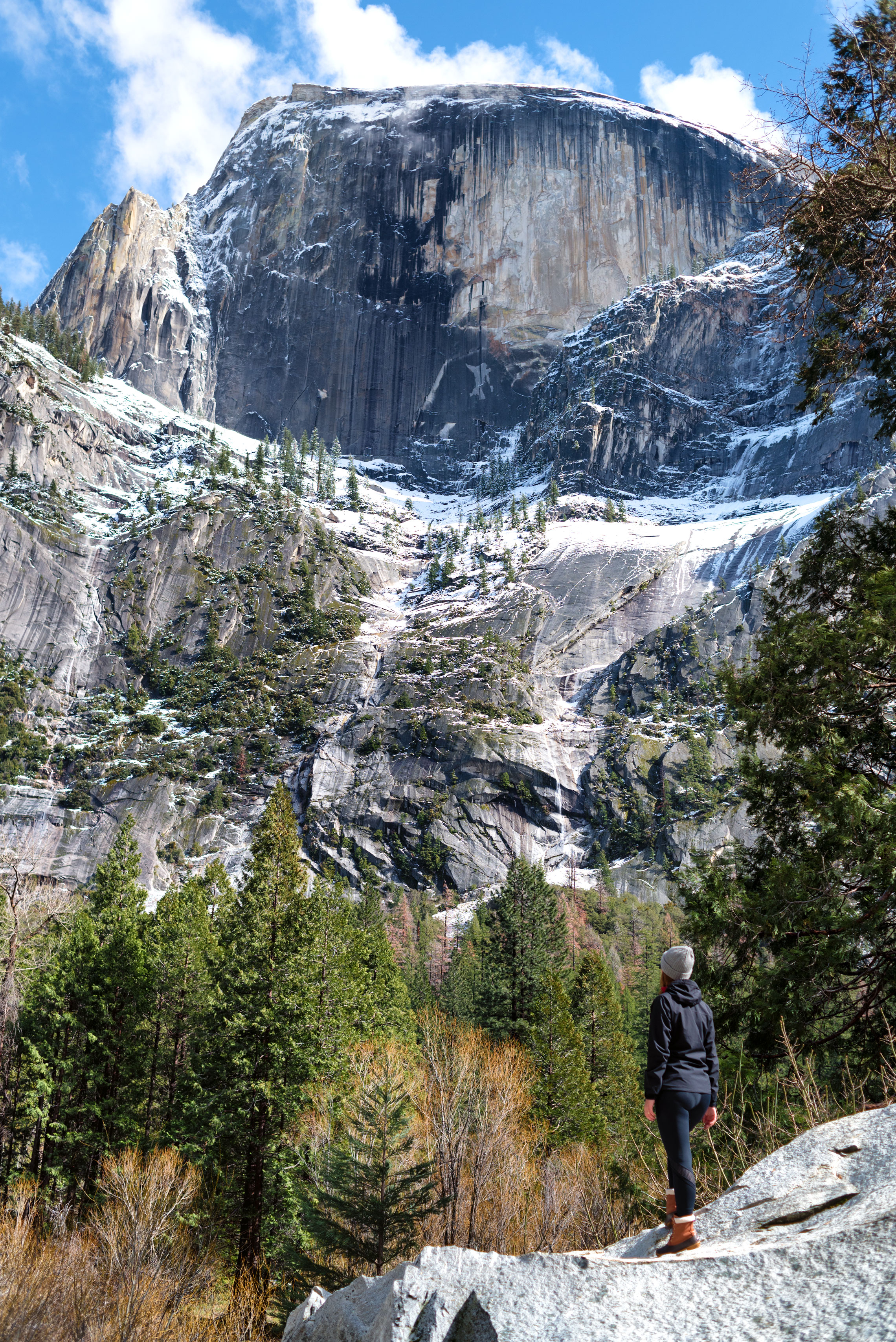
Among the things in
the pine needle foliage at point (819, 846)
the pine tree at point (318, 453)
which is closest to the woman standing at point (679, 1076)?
the pine needle foliage at point (819, 846)

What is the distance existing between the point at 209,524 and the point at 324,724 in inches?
1749

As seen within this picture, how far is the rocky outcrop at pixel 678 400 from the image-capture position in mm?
175375

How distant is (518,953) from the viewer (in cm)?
3444

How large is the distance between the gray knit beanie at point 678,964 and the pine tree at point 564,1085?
20032 millimetres

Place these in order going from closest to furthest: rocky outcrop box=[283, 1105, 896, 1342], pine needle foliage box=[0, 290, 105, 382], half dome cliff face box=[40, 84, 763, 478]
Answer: rocky outcrop box=[283, 1105, 896, 1342] < pine needle foliage box=[0, 290, 105, 382] < half dome cliff face box=[40, 84, 763, 478]

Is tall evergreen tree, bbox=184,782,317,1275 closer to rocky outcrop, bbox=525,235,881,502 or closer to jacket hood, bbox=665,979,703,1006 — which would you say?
jacket hood, bbox=665,979,703,1006

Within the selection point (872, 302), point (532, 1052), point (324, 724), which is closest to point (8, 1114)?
point (532, 1052)

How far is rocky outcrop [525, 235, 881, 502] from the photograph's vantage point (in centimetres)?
17538

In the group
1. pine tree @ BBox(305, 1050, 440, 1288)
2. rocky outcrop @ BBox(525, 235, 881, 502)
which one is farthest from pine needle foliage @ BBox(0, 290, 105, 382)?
pine tree @ BBox(305, 1050, 440, 1288)

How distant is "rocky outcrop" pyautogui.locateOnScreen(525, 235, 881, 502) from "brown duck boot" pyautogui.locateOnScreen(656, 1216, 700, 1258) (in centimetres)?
17459

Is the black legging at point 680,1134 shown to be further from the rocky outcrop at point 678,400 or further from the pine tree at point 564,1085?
the rocky outcrop at point 678,400

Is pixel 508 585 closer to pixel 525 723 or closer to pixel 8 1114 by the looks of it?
pixel 525 723

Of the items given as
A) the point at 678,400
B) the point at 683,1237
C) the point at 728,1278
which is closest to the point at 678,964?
the point at 683,1237

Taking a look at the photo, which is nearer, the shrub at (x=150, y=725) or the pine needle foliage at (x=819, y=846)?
the pine needle foliage at (x=819, y=846)
